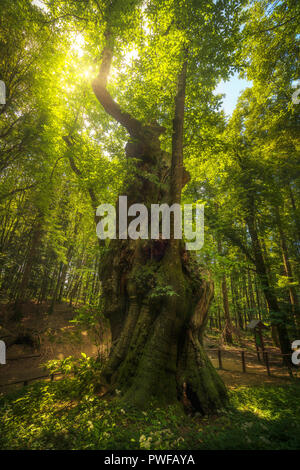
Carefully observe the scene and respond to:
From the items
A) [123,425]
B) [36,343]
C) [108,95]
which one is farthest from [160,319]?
[36,343]

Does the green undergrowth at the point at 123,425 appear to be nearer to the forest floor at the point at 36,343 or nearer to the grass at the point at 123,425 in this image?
the grass at the point at 123,425

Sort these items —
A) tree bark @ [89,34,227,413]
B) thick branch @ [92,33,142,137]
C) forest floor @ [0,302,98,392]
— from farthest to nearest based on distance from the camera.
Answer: forest floor @ [0,302,98,392] < thick branch @ [92,33,142,137] < tree bark @ [89,34,227,413]

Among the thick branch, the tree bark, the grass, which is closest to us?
the grass

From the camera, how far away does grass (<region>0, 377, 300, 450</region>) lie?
262 centimetres

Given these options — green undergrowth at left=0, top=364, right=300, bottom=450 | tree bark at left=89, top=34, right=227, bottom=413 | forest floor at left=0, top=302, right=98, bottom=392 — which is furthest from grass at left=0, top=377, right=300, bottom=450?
forest floor at left=0, top=302, right=98, bottom=392

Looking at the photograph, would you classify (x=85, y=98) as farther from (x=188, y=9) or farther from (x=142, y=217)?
(x=142, y=217)

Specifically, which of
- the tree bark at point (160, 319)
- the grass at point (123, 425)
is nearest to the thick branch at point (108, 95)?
the tree bark at point (160, 319)

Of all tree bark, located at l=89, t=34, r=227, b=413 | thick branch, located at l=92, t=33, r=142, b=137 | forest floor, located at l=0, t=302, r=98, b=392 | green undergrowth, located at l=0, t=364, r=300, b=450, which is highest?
thick branch, located at l=92, t=33, r=142, b=137

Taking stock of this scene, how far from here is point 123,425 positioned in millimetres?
3010

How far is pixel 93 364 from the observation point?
4.75 meters

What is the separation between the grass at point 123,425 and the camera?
262 centimetres

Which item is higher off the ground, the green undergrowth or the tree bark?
the tree bark

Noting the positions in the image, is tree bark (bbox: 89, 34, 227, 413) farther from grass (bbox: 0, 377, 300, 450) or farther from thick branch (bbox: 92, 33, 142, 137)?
thick branch (bbox: 92, 33, 142, 137)
